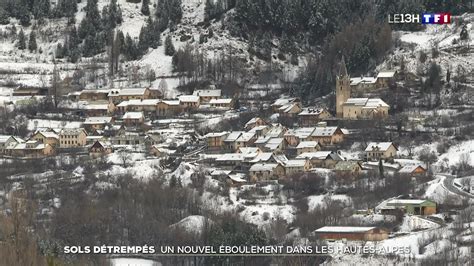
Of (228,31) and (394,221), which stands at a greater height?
(228,31)

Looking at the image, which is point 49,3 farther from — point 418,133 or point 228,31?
point 418,133

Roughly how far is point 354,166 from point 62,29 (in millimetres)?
35016

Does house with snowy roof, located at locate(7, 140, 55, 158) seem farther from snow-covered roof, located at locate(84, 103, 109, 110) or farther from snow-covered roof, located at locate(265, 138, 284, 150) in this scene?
snow-covered roof, located at locate(265, 138, 284, 150)

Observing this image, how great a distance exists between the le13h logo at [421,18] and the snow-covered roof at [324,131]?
44.8 ft

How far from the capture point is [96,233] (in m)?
50.9

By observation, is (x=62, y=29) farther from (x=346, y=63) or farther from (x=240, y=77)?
(x=346, y=63)

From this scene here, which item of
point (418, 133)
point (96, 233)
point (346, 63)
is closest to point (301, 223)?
point (96, 233)

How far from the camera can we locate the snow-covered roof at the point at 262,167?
6250 cm

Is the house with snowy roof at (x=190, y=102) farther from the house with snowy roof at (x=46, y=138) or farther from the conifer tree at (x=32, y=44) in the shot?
the conifer tree at (x=32, y=44)

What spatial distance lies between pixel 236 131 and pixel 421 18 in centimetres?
1569

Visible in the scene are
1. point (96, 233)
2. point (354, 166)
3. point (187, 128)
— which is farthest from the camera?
point (187, 128)

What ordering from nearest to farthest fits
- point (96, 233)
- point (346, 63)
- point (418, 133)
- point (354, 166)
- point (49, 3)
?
point (96, 233)
point (354, 166)
point (418, 133)
point (346, 63)
point (49, 3)

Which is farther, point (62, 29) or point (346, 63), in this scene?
point (62, 29)

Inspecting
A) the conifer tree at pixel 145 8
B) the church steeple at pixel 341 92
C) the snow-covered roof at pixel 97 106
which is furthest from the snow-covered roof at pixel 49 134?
Answer: the conifer tree at pixel 145 8
